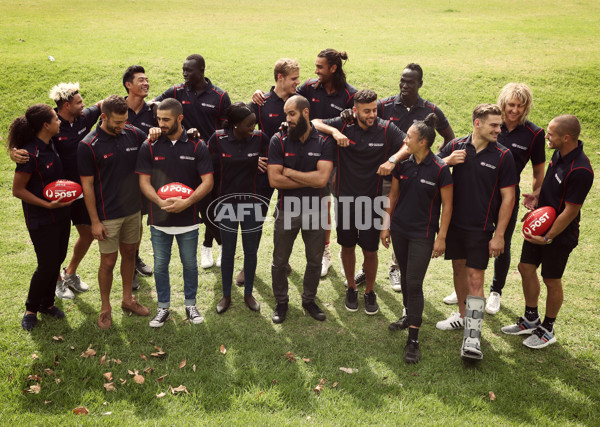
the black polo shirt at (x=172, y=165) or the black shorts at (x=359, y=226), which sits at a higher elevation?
the black polo shirt at (x=172, y=165)

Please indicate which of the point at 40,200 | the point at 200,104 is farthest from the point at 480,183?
the point at 40,200

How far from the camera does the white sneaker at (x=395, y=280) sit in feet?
23.9

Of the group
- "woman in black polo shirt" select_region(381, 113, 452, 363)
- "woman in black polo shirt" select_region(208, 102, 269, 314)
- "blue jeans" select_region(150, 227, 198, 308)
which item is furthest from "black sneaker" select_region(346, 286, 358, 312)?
"blue jeans" select_region(150, 227, 198, 308)

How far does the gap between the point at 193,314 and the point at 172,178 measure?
67.7 inches

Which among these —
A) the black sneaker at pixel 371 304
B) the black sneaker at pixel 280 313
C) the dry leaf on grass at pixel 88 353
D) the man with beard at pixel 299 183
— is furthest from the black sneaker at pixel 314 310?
the dry leaf on grass at pixel 88 353

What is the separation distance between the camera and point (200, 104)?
7.07 metres

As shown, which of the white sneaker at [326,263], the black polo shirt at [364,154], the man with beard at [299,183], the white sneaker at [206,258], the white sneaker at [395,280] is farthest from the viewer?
the white sneaker at [206,258]

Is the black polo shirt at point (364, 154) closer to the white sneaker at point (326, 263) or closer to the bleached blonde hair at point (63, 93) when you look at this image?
the white sneaker at point (326, 263)

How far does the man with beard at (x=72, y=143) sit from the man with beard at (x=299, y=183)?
2.47 meters

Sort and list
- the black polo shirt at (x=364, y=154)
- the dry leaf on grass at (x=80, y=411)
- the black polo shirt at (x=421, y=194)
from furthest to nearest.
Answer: the black polo shirt at (x=364, y=154) < the black polo shirt at (x=421, y=194) < the dry leaf on grass at (x=80, y=411)

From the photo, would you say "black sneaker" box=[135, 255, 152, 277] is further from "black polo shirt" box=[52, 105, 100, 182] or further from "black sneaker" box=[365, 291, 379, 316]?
"black sneaker" box=[365, 291, 379, 316]

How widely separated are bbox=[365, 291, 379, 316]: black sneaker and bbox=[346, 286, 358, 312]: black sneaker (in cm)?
15

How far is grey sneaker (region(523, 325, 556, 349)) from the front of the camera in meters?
5.87

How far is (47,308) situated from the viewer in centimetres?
619
